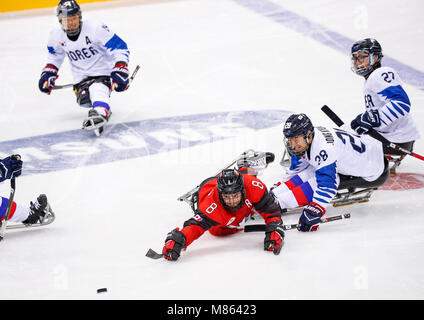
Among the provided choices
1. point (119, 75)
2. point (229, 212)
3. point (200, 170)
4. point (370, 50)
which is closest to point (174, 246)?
point (229, 212)

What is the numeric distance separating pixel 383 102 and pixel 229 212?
5.58 feet

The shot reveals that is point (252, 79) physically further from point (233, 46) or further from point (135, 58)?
point (135, 58)

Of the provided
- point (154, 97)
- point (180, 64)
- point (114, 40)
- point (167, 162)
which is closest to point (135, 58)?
point (180, 64)

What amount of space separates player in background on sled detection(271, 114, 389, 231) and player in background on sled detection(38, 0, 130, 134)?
7.93ft

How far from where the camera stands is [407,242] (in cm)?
397

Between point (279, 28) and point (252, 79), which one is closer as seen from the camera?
point (252, 79)

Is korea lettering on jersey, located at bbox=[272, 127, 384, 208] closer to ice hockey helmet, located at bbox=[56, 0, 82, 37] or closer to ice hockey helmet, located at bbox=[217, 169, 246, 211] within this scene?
ice hockey helmet, located at bbox=[217, 169, 246, 211]

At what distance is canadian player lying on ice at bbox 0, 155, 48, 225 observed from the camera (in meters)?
4.31

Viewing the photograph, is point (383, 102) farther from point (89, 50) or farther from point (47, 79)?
point (47, 79)

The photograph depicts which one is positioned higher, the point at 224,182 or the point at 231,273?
the point at 224,182

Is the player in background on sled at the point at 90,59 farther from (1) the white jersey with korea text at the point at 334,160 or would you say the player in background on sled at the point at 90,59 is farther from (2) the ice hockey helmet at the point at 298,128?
(2) the ice hockey helmet at the point at 298,128

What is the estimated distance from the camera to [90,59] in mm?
6461

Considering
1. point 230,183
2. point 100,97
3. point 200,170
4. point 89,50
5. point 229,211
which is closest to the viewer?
point 230,183
